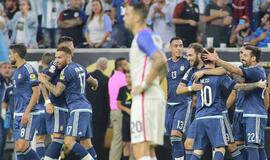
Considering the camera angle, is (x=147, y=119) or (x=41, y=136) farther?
(x=41, y=136)

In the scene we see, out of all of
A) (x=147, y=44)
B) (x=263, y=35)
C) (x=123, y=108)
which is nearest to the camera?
(x=147, y=44)

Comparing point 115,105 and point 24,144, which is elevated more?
point 115,105

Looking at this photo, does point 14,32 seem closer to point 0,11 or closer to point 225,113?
point 0,11

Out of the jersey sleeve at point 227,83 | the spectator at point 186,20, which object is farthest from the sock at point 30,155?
the spectator at point 186,20

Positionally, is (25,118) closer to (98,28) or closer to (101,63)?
(101,63)

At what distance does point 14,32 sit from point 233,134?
7.25 meters

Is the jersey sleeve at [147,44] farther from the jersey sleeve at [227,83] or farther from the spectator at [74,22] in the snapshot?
the spectator at [74,22]

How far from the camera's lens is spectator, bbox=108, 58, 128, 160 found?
2223cm

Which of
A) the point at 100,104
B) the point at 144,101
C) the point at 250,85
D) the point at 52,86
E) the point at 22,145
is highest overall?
the point at 144,101

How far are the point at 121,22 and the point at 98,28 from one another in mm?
651

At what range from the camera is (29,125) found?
1964 centimetres

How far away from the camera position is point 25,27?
79.8 ft

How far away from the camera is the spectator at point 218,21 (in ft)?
76.5

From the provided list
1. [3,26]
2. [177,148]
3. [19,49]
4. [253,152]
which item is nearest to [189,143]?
[253,152]
